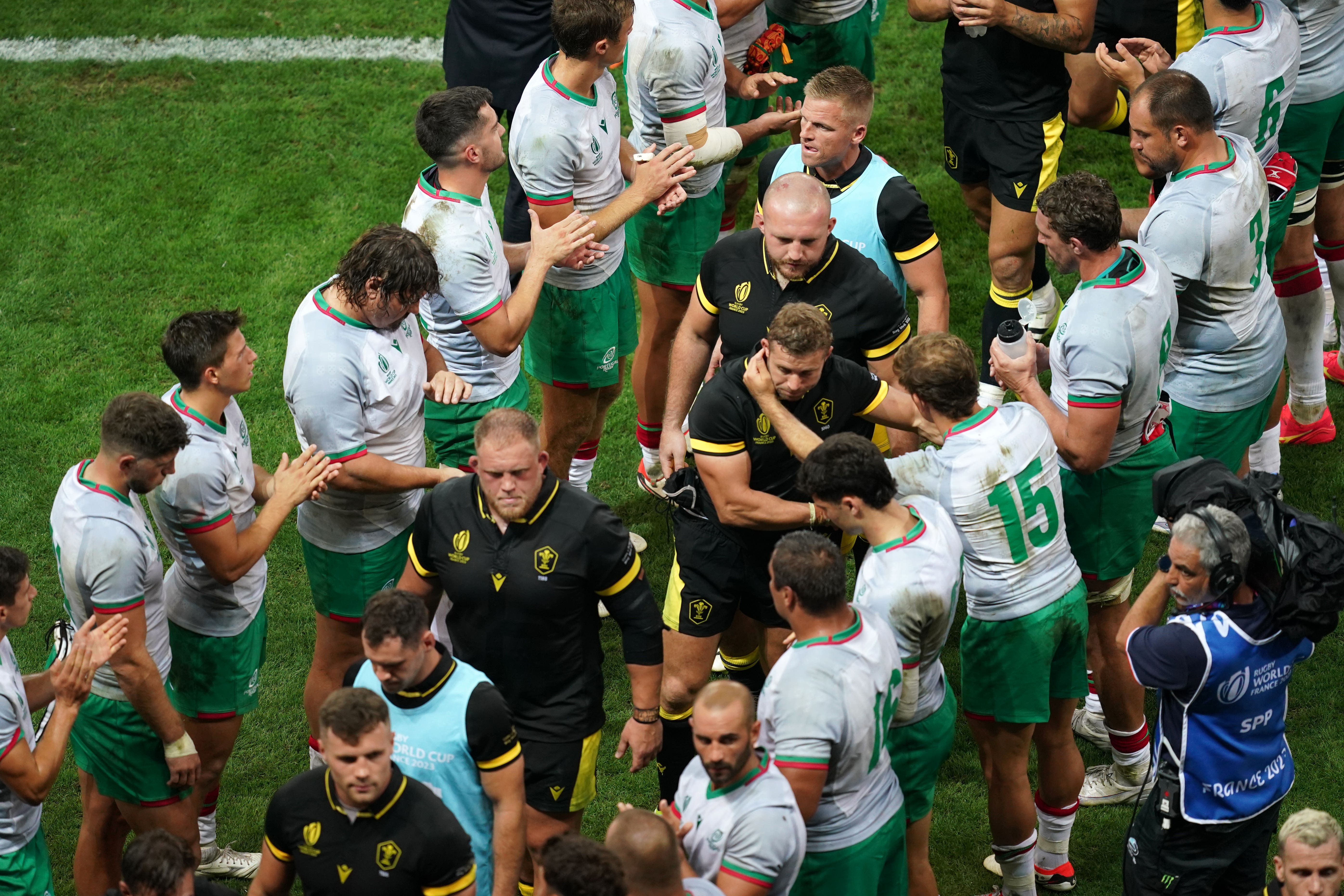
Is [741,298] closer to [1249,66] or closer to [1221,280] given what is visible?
[1221,280]

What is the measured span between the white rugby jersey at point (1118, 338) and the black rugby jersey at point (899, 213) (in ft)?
2.58

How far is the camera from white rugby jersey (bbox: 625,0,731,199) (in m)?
6.54

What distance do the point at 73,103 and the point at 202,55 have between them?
3.29 feet

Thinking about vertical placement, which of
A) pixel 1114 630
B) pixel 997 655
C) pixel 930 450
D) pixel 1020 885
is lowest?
pixel 1020 885

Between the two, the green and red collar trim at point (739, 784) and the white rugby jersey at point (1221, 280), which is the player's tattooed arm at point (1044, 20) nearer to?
the white rugby jersey at point (1221, 280)

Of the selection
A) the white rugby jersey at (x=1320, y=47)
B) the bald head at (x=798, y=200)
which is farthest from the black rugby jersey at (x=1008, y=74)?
the bald head at (x=798, y=200)

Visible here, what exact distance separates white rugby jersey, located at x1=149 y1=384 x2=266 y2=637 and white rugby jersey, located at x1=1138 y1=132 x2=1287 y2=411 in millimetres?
3560

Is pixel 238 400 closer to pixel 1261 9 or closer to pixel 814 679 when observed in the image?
pixel 814 679

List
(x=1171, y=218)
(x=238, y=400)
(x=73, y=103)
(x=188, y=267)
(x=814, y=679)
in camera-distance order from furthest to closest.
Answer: (x=73, y=103) → (x=188, y=267) → (x=238, y=400) → (x=1171, y=218) → (x=814, y=679)

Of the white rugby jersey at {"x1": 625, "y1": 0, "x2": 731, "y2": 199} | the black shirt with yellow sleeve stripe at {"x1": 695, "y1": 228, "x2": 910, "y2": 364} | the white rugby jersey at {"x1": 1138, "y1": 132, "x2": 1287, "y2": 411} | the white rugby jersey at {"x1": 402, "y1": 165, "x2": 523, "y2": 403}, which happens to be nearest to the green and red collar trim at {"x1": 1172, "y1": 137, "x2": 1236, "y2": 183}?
the white rugby jersey at {"x1": 1138, "y1": 132, "x2": 1287, "y2": 411}

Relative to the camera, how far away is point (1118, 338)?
500 cm

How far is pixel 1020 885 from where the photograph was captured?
16.8 feet

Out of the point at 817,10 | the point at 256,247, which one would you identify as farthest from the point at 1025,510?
the point at 256,247

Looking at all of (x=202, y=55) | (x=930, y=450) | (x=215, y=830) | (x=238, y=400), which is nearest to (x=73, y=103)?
(x=202, y=55)
